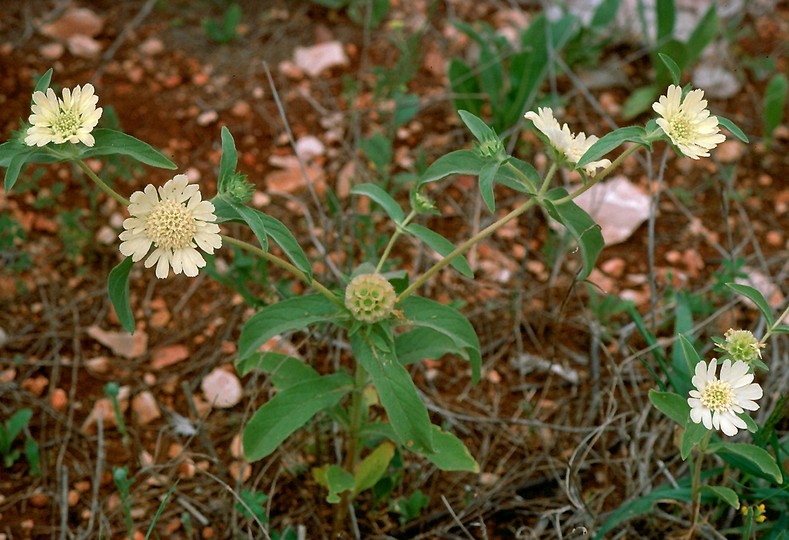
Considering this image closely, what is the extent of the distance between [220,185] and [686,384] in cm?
120

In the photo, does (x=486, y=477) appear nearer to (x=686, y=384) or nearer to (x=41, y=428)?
(x=686, y=384)

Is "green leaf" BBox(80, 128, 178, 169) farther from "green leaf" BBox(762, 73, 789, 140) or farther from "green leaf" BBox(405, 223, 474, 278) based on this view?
"green leaf" BBox(762, 73, 789, 140)

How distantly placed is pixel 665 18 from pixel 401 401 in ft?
6.61

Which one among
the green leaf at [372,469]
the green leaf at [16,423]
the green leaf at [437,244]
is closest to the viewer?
the green leaf at [437,244]

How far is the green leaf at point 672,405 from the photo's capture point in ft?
5.22

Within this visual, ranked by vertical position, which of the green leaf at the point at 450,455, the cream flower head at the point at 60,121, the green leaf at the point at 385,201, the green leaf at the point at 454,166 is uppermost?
the cream flower head at the point at 60,121

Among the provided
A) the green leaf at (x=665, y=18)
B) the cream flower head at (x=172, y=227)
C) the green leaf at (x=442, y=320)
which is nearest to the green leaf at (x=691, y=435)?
the green leaf at (x=442, y=320)

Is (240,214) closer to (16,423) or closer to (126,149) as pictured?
(126,149)

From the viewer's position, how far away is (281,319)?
5.28 ft

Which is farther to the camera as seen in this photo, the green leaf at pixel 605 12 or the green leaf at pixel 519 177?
the green leaf at pixel 605 12

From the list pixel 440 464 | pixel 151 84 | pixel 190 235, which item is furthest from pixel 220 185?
pixel 151 84

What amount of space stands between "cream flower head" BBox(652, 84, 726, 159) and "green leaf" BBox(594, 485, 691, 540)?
768mm

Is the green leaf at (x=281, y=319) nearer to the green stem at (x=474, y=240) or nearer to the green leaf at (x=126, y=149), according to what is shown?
the green stem at (x=474, y=240)

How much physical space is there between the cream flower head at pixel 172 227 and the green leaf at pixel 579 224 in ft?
1.95
